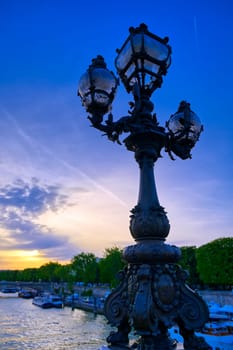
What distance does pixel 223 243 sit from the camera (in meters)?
45.0

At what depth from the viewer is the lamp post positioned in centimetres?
365

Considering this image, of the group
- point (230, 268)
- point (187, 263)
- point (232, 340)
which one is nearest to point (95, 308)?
point (187, 263)

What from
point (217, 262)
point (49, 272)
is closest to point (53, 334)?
point (217, 262)

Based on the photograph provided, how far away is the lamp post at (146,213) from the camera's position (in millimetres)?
3646

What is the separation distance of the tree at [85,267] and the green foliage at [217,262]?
1031 inches

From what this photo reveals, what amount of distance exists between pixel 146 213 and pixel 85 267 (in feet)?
220

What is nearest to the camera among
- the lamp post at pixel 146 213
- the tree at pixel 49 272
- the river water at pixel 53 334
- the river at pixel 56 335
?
the lamp post at pixel 146 213

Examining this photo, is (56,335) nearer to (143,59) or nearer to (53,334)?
(53,334)

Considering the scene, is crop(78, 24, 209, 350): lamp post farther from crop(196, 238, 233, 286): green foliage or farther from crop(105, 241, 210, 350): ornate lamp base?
crop(196, 238, 233, 286): green foliage

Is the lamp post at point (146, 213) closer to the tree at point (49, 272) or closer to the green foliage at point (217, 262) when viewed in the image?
the green foliage at point (217, 262)

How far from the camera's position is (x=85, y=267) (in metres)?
68.0

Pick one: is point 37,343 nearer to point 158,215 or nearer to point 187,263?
point 187,263

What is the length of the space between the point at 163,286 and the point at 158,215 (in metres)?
0.85

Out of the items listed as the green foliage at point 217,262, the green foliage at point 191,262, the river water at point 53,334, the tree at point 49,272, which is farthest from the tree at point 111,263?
the tree at point 49,272
